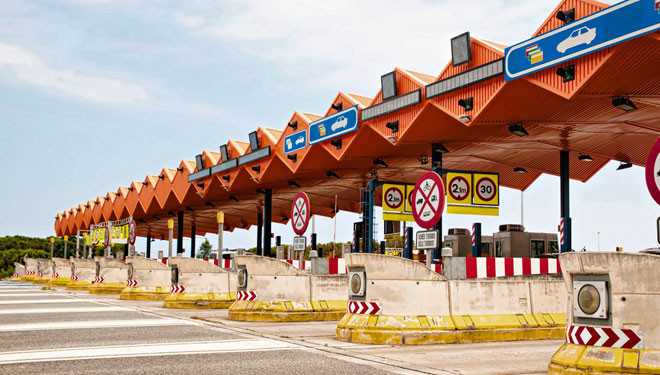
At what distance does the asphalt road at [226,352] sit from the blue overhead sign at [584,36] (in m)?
6.45

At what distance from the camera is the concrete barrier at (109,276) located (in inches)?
1188

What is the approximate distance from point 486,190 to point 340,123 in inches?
227

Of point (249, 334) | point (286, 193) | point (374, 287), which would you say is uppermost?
point (286, 193)

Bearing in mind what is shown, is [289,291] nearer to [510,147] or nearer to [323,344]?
[323,344]

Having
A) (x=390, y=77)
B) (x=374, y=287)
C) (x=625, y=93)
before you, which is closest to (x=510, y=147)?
(x=390, y=77)

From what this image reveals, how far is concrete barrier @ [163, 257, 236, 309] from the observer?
19891 mm

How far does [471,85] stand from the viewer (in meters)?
18.7

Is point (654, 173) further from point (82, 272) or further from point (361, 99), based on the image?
point (82, 272)

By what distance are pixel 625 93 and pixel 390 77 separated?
25.4 feet

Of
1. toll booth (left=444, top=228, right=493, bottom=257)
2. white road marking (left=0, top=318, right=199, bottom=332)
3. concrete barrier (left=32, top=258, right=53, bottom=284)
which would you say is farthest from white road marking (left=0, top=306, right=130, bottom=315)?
concrete barrier (left=32, top=258, right=53, bottom=284)

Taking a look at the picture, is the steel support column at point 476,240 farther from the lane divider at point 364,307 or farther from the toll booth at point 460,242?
the lane divider at point 364,307

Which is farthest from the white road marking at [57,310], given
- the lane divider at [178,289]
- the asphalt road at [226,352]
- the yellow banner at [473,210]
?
the yellow banner at [473,210]

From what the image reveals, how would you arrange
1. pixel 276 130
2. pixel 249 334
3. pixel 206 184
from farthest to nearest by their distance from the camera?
pixel 206 184 → pixel 276 130 → pixel 249 334

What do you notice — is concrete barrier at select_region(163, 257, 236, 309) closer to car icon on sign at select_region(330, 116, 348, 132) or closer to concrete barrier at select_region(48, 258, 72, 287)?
car icon on sign at select_region(330, 116, 348, 132)
